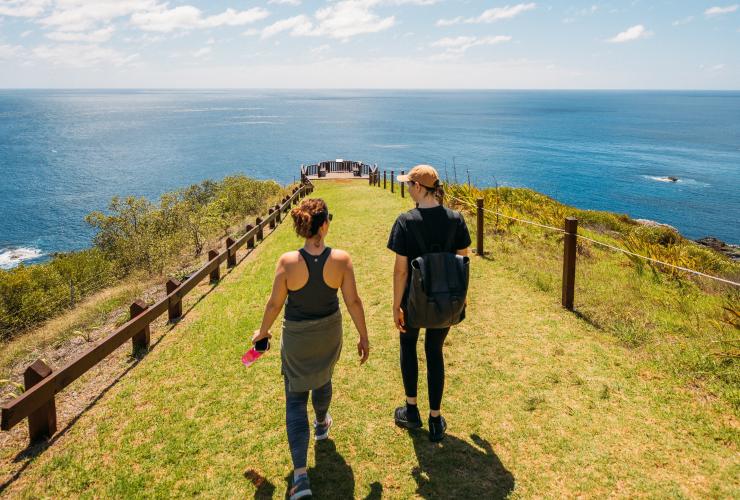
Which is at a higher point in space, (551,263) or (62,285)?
(551,263)

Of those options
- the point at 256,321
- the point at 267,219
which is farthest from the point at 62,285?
the point at 256,321

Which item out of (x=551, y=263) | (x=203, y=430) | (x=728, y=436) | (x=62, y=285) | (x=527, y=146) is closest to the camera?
(x=728, y=436)

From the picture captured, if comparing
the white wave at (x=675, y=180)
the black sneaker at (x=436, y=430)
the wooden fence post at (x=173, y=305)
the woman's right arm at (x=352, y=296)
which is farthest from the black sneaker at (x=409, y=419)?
the white wave at (x=675, y=180)

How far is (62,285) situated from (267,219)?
12169mm

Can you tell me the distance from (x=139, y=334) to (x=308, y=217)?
4878 millimetres

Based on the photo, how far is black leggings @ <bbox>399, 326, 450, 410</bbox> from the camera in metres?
4.03

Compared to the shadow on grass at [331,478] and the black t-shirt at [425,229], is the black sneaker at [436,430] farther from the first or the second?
the black t-shirt at [425,229]

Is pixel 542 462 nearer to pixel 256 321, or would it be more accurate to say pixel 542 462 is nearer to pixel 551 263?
pixel 256 321

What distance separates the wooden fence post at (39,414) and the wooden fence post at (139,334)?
189 centimetres

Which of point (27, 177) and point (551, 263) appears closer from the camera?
point (551, 263)

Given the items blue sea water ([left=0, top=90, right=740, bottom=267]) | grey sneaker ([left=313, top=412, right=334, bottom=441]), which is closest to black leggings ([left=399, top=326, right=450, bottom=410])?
grey sneaker ([left=313, top=412, right=334, bottom=441])

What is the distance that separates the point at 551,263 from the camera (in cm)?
1061

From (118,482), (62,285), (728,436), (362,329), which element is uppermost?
(362,329)

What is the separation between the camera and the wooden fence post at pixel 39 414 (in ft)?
15.4
